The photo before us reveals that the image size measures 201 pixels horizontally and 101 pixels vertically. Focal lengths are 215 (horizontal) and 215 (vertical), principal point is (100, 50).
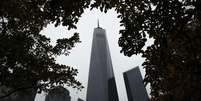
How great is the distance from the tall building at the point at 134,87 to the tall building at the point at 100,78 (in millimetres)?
8168

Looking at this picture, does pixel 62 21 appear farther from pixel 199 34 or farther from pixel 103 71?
pixel 103 71

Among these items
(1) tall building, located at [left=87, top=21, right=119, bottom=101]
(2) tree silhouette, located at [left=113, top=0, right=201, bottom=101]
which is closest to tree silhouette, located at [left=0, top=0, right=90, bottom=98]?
(2) tree silhouette, located at [left=113, top=0, right=201, bottom=101]

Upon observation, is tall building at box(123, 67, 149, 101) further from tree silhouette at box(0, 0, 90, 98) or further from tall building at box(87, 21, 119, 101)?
tree silhouette at box(0, 0, 90, 98)

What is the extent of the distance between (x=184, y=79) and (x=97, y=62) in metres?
63.4

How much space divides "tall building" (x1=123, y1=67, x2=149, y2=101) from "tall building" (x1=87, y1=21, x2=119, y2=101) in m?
8.17

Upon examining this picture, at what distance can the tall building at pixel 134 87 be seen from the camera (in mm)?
49400

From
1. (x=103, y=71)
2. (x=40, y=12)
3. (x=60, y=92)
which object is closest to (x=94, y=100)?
(x=103, y=71)

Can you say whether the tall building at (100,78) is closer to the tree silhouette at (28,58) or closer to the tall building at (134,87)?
the tall building at (134,87)

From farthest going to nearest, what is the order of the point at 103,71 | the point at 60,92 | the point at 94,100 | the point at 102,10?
1. the point at 103,71
2. the point at 94,100
3. the point at 60,92
4. the point at 102,10

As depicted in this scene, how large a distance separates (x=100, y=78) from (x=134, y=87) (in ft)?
49.2

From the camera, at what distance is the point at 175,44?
14.7ft

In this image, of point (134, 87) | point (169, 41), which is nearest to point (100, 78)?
point (134, 87)

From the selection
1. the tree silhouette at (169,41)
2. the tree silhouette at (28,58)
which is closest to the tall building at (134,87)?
the tree silhouette at (28,58)

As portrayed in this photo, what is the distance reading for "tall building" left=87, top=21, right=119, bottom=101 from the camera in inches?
2355
